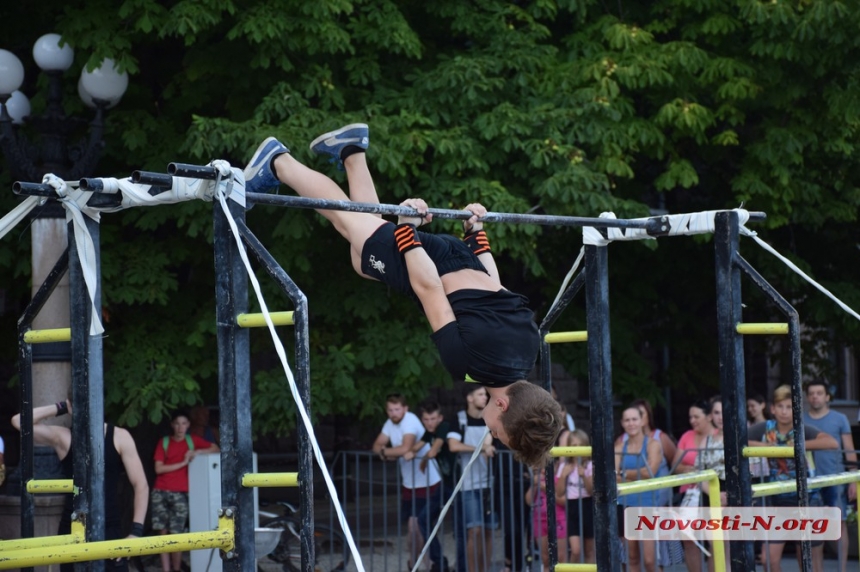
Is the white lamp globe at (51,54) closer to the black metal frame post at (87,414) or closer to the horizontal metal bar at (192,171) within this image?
the black metal frame post at (87,414)

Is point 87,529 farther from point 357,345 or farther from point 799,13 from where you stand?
point 799,13

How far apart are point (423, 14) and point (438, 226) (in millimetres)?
2339

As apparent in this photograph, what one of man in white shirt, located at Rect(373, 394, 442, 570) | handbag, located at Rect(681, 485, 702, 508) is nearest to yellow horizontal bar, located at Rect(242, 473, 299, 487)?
man in white shirt, located at Rect(373, 394, 442, 570)

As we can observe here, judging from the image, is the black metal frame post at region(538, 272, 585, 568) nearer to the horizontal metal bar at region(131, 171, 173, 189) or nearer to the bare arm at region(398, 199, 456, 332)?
the bare arm at region(398, 199, 456, 332)

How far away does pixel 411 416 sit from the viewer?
9570 mm

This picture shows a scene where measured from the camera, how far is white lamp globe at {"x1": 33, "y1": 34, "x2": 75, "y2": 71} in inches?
344

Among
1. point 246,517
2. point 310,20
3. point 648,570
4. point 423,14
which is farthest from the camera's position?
point 423,14

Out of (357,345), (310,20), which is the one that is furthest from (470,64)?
(357,345)

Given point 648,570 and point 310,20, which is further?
point 310,20

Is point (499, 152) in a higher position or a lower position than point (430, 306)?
higher

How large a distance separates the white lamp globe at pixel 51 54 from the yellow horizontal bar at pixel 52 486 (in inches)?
181

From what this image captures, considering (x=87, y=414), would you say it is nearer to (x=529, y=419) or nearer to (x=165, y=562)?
(x=529, y=419)

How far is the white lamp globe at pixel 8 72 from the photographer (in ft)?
27.8

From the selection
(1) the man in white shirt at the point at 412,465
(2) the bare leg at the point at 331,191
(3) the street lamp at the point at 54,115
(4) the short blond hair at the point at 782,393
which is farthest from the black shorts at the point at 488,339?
(3) the street lamp at the point at 54,115
